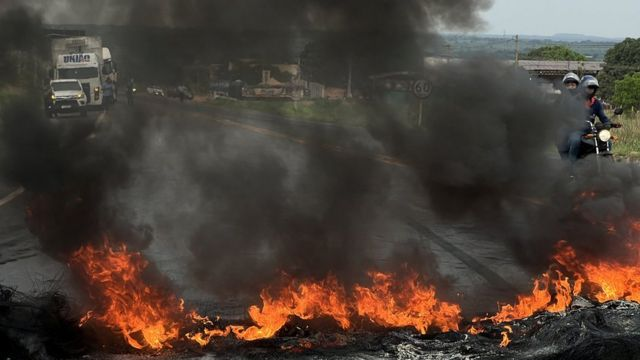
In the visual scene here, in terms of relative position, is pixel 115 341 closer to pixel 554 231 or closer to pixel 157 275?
pixel 157 275

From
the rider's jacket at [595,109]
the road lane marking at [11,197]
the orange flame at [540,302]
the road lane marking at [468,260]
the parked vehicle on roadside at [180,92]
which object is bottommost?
the road lane marking at [11,197]

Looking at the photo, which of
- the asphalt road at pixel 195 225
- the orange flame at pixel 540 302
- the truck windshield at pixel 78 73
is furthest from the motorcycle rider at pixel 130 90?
the truck windshield at pixel 78 73

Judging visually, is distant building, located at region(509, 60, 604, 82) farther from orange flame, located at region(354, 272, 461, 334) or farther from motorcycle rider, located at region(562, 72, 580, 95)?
orange flame, located at region(354, 272, 461, 334)

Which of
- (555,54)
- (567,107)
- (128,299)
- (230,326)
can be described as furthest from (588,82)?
(555,54)

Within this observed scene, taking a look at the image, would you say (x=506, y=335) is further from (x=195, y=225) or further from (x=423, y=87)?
Answer: (x=195, y=225)

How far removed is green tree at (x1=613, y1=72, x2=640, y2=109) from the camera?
47.4 meters

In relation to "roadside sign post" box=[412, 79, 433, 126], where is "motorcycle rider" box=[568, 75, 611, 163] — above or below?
below

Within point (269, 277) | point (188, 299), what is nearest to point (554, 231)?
point (269, 277)

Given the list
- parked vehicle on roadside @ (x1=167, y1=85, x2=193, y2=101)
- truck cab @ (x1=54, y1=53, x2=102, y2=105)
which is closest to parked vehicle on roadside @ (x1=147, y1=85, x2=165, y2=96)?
parked vehicle on roadside @ (x1=167, y1=85, x2=193, y2=101)

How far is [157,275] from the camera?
7.11 metres

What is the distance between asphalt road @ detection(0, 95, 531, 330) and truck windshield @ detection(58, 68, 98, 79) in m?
4.83

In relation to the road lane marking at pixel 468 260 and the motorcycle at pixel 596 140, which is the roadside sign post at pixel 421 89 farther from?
the motorcycle at pixel 596 140

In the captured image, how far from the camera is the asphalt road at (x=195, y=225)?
8.10 metres

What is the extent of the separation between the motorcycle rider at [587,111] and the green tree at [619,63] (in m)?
53.9
